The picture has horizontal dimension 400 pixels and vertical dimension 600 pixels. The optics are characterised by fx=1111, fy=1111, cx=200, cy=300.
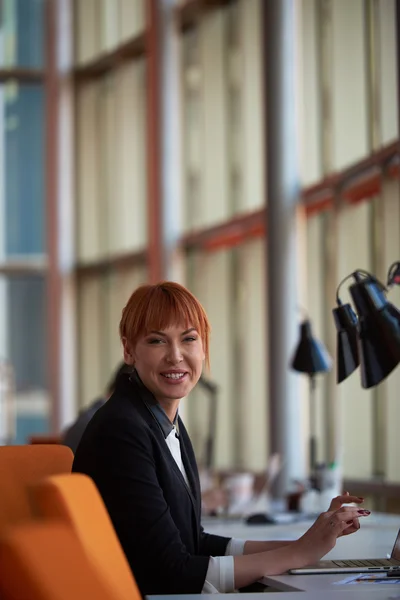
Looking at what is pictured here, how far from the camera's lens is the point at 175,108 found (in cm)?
872

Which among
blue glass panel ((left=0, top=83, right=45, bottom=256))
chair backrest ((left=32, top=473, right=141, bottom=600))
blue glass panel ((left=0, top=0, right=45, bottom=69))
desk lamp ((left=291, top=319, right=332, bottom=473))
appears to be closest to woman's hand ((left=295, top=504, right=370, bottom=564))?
chair backrest ((left=32, top=473, right=141, bottom=600))

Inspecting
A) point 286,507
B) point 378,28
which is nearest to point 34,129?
point 378,28

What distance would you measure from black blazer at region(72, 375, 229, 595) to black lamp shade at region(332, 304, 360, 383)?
0.96m

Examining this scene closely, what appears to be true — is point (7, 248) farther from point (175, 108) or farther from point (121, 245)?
point (175, 108)

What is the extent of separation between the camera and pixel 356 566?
8.06ft

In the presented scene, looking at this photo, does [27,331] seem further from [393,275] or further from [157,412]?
[157,412]

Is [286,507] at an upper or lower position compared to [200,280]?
lower

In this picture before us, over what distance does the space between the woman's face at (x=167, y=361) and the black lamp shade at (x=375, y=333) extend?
617mm

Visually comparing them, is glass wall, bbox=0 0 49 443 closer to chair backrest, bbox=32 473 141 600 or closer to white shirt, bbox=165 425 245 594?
white shirt, bbox=165 425 245 594

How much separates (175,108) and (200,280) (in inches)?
54.6

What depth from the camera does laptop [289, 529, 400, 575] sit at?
2.35m

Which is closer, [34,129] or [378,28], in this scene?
[378,28]

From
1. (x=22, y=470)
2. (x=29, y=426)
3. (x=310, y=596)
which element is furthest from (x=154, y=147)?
(x=310, y=596)

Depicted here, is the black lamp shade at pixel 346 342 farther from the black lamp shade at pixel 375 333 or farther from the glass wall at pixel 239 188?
the glass wall at pixel 239 188
